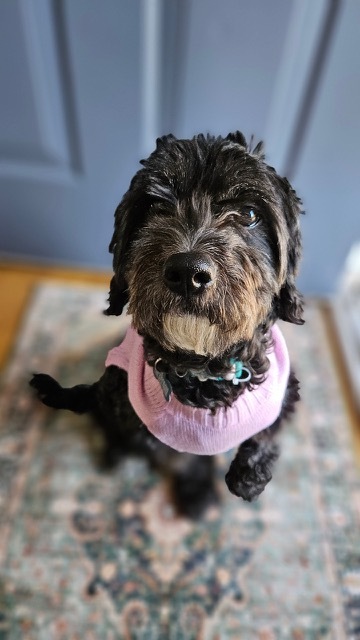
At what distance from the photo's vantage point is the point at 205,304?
604mm

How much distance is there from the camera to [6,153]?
145cm

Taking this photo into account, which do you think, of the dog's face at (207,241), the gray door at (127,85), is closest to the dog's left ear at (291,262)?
the dog's face at (207,241)

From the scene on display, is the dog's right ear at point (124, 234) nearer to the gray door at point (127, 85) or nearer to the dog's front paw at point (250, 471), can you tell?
the dog's front paw at point (250, 471)

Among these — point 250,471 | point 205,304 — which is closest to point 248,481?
point 250,471

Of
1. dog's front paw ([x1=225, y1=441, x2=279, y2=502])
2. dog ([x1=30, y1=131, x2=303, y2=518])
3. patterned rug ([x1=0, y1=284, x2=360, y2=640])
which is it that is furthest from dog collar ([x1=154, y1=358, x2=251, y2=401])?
patterned rug ([x1=0, y1=284, x2=360, y2=640])

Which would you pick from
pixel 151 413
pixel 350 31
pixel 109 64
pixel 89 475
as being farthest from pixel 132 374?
pixel 350 31

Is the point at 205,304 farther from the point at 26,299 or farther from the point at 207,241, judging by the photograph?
the point at 26,299

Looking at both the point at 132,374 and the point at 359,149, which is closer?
the point at 132,374

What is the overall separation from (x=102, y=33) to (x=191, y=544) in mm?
1338

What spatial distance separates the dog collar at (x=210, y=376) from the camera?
71 centimetres

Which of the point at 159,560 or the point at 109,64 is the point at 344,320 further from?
the point at 109,64

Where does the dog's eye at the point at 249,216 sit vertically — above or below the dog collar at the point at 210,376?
above

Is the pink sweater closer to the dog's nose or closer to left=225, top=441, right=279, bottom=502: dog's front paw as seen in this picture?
left=225, top=441, right=279, bottom=502: dog's front paw

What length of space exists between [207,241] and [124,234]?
0.45 ft
